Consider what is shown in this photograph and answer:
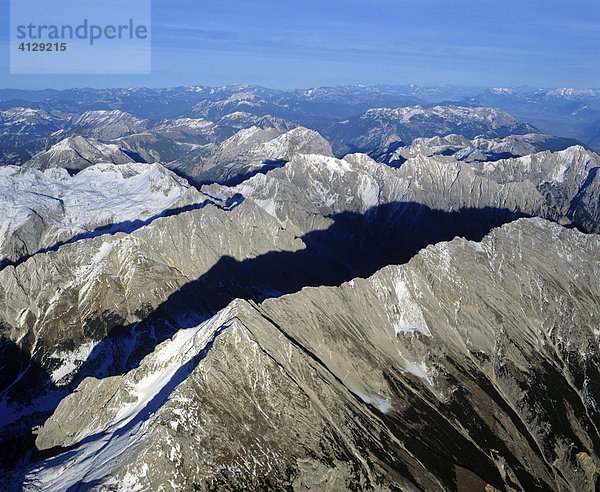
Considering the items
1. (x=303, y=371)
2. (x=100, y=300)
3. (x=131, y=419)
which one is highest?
(x=303, y=371)

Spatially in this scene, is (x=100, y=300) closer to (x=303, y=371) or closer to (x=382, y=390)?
(x=303, y=371)

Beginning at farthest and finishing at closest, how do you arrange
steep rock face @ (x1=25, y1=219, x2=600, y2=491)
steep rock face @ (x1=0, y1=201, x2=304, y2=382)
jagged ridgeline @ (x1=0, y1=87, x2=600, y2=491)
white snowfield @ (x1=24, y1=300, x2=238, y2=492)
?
steep rock face @ (x1=0, y1=201, x2=304, y2=382) → jagged ridgeline @ (x1=0, y1=87, x2=600, y2=491) → steep rock face @ (x1=25, y1=219, x2=600, y2=491) → white snowfield @ (x1=24, y1=300, x2=238, y2=492)

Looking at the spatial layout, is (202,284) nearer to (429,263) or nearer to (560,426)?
(429,263)

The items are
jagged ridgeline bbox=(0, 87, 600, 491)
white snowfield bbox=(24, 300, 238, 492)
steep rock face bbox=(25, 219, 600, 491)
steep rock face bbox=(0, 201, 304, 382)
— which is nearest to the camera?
white snowfield bbox=(24, 300, 238, 492)

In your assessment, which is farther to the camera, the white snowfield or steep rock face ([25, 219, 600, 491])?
steep rock face ([25, 219, 600, 491])

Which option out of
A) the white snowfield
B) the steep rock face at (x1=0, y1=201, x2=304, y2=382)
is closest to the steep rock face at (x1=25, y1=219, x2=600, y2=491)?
the white snowfield

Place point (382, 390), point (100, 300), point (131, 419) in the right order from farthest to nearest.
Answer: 1. point (100, 300)
2. point (382, 390)
3. point (131, 419)

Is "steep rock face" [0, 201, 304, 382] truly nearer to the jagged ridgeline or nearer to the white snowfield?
the jagged ridgeline

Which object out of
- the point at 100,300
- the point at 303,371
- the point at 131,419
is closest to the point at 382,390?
the point at 303,371
